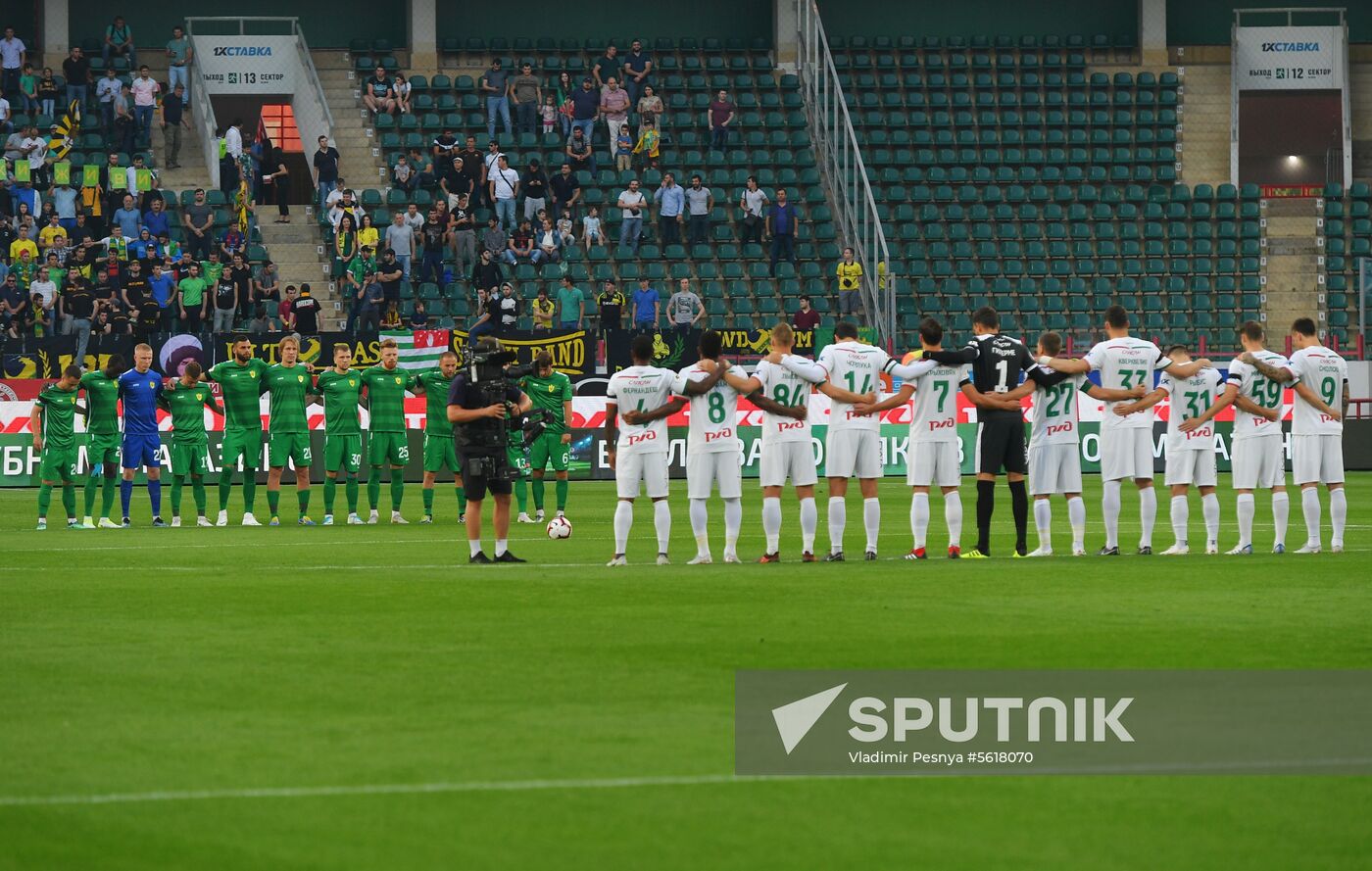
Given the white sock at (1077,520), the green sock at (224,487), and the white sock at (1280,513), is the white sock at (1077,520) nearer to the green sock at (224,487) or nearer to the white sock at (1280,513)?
the white sock at (1280,513)

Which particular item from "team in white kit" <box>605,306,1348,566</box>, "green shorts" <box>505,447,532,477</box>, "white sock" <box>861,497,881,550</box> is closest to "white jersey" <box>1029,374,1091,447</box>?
"team in white kit" <box>605,306,1348,566</box>

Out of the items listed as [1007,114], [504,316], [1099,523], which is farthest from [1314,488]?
[1007,114]

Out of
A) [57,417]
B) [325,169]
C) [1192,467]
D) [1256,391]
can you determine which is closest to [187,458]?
[57,417]

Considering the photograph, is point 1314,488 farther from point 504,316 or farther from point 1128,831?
point 504,316

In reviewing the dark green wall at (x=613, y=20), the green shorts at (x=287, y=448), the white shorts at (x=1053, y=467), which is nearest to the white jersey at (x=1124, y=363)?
the white shorts at (x=1053, y=467)

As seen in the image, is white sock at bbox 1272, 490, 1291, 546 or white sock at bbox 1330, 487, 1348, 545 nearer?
white sock at bbox 1330, 487, 1348, 545

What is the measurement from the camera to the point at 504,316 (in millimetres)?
37250

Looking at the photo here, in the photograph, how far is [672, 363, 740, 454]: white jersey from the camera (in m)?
16.9

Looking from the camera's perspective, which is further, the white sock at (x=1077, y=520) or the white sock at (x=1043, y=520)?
the white sock at (x=1077, y=520)

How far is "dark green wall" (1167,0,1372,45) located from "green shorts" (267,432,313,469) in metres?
31.8

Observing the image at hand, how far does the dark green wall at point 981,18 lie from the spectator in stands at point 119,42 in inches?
664

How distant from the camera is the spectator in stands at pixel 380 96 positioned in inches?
1775

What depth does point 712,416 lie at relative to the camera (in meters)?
17.0

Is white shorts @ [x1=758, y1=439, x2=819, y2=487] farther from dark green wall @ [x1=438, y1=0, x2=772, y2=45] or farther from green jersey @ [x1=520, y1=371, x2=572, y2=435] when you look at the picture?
dark green wall @ [x1=438, y1=0, x2=772, y2=45]
